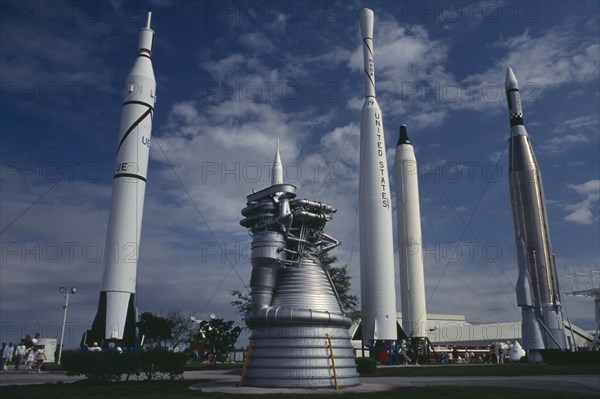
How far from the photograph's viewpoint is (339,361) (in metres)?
18.6

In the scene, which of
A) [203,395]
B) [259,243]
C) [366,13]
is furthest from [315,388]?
[366,13]

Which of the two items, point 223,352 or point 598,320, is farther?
point 223,352

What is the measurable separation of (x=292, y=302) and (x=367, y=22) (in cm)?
2741

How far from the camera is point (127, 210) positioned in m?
31.5

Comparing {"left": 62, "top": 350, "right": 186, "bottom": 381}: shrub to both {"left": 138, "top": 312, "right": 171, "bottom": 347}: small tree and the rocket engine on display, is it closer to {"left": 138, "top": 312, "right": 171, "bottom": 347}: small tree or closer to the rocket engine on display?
the rocket engine on display

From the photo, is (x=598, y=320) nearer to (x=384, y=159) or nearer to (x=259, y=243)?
(x=384, y=159)

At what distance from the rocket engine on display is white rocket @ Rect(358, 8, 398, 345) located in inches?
389

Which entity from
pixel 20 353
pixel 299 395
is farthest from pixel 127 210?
pixel 299 395

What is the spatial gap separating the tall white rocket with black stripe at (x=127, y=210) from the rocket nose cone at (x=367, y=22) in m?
17.0

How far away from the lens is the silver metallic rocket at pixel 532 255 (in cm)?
3850

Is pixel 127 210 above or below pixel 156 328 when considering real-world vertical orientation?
above

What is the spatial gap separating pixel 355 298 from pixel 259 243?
29.1 metres

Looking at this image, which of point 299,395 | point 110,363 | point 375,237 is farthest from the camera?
point 375,237

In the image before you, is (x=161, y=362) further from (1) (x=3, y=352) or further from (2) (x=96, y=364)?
(1) (x=3, y=352)
